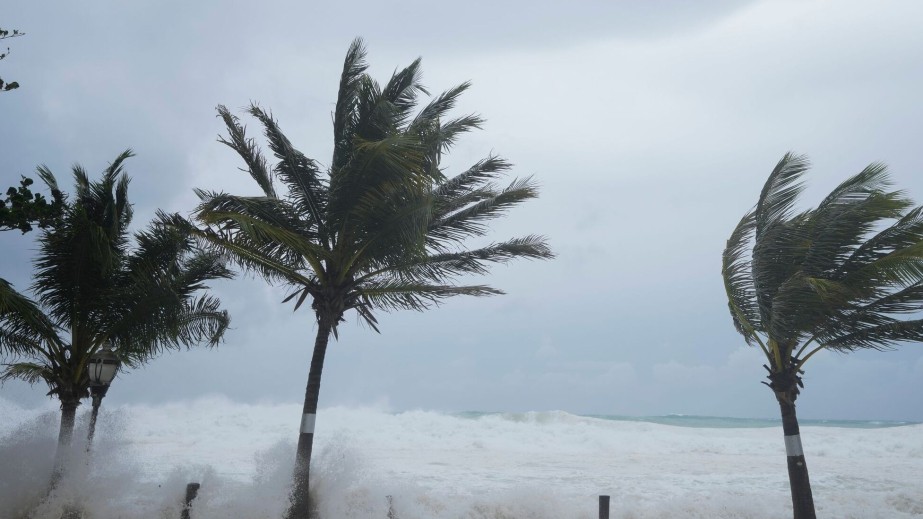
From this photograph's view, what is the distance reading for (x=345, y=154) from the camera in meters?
11.3

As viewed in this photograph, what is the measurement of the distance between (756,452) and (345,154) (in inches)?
1067

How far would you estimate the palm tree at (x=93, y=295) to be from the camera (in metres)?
11.8

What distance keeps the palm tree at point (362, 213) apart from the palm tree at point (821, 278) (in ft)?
11.7

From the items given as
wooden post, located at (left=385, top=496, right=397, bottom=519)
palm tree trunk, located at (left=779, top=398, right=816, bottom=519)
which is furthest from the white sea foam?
palm tree trunk, located at (left=779, top=398, right=816, bottom=519)

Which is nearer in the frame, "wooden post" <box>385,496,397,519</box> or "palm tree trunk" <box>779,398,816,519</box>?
"palm tree trunk" <box>779,398,816,519</box>

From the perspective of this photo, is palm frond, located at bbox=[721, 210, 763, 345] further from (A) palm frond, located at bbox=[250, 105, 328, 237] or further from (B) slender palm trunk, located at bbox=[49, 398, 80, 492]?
(B) slender palm trunk, located at bbox=[49, 398, 80, 492]

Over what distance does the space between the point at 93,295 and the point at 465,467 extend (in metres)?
14.6

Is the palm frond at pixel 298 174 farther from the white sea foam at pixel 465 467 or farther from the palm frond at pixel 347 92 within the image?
the white sea foam at pixel 465 467

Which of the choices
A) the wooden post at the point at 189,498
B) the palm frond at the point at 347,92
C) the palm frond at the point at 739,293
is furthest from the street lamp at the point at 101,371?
the palm frond at the point at 739,293

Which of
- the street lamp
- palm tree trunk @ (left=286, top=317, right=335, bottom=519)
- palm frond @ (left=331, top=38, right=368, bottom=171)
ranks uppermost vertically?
palm frond @ (left=331, top=38, right=368, bottom=171)

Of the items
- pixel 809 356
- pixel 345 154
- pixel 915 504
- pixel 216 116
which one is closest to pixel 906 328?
pixel 809 356

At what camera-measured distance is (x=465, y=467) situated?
23.5 m

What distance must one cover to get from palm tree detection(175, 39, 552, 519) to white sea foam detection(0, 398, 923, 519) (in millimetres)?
1658

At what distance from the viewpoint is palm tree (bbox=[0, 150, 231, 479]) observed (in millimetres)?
11766
